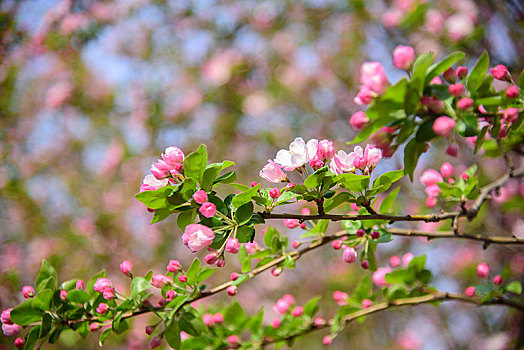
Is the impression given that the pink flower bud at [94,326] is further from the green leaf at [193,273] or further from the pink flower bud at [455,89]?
the pink flower bud at [455,89]

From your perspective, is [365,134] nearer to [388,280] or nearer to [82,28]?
[388,280]

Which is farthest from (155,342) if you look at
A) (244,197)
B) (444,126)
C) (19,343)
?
(444,126)

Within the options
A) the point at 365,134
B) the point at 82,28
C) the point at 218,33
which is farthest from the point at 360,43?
the point at 365,134

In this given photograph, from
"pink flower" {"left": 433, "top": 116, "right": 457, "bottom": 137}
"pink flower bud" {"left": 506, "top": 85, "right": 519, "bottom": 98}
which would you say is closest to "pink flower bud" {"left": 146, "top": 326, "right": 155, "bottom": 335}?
"pink flower" {"left": 433, "top": 116, "right": 457, "bottom": 137}

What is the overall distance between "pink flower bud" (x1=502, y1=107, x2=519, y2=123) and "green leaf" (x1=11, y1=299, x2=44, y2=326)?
806 mm

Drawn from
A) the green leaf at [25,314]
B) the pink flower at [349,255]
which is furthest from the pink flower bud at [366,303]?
the green leaf at [25,314]

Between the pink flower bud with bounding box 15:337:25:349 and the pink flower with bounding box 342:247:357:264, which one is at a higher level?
the pink flower with bounding box 342:247:357:264

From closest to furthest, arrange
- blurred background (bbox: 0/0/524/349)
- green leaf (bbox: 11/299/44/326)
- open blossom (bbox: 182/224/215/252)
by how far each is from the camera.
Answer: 1. open blossom (bbox: 182/224/215/252)
2. green leaf (bbox: 11/299/44/326)
3. blurred background (bbox: 0/0/524/349)

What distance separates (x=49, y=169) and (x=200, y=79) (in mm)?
1486

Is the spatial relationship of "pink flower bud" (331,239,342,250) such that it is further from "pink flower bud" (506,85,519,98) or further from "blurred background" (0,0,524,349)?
"blurred background" (0,0,524,349)

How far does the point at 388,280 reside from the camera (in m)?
0.86

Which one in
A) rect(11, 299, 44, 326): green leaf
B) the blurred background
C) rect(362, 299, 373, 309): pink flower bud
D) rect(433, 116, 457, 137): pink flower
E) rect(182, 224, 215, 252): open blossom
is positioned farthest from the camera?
the blurred background

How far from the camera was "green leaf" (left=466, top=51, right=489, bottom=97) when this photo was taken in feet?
1.72

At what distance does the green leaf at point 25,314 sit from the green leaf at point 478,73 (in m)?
0.77
